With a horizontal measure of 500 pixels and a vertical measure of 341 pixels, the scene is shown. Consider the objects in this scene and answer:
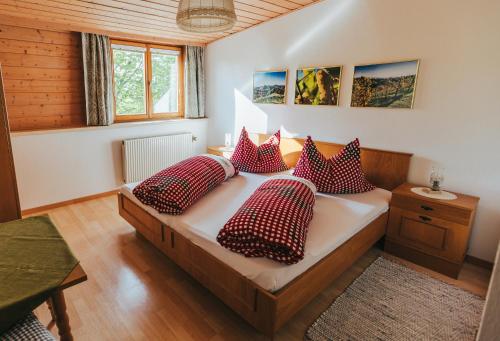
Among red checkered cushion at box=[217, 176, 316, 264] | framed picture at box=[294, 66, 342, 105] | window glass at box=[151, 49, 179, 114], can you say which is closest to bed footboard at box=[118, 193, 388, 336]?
red checkered cushion at box=[217, 176, 316, 264]

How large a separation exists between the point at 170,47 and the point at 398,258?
409 centimetres

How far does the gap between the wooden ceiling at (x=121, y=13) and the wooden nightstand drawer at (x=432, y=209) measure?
7.50 feet

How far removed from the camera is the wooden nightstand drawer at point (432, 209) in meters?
2.24

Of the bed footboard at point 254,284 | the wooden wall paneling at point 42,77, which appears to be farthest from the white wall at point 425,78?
the wooden wall paneling at point 42,77

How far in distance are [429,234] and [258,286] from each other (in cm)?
165

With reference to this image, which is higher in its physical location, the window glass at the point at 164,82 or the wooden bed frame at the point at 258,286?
the window glass at the point at 164,82

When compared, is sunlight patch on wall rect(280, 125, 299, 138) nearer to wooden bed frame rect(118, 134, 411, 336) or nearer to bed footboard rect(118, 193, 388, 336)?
wooden bed frame rect(118, 134, 411, 336)

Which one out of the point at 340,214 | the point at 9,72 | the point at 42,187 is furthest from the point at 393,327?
the point at 9,72

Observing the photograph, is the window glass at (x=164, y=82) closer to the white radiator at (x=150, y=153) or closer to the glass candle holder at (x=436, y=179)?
the white radiator at (x=150, y=153)

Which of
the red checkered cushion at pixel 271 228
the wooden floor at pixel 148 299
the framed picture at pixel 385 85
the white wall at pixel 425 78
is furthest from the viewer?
the framed picture at pixel 385 85

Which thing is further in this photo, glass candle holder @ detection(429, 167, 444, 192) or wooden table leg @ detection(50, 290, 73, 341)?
glass candle holder @ detection(429, 167, 444, 192)

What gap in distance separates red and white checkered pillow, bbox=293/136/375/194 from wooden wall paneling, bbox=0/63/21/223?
2.24 meters

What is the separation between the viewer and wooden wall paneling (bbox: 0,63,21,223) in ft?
5.03

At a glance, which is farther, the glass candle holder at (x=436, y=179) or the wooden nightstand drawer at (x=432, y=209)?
the glass candle holder at (x=436, y=179)
